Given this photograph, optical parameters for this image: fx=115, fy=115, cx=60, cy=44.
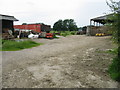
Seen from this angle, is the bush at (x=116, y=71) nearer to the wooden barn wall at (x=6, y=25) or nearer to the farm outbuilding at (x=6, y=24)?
the farm outbuilding at (x=6, y=24)

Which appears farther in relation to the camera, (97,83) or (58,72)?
(58,72)

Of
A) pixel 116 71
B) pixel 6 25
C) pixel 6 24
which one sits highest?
pixel 6 24

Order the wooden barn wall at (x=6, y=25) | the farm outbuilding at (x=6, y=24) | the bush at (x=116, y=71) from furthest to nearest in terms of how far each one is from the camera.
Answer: the wooden barn wall at (x=6, y=25) < the farm outbuilding at (x=6, y=24) < the bush at (x=116, y=71)

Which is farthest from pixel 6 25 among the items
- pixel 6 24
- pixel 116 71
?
pixel 116 71

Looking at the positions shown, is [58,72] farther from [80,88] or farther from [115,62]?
[115,62]

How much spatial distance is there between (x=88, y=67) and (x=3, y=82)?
110 inches

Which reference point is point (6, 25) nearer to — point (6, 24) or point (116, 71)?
point (6, 24)

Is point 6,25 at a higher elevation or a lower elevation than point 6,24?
lower

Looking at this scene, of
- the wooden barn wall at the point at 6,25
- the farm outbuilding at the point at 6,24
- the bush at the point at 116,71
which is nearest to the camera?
the bush at the point at 116,71

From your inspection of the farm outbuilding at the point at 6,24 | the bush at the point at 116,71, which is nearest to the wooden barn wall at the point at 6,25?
the farm outbuilding at the point at 6,24

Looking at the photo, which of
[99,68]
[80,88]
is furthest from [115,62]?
[80,88]

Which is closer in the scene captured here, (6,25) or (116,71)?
(116,71)

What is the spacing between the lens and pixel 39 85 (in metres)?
2.89

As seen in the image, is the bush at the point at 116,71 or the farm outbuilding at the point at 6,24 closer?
the bush at the point at 116,71
